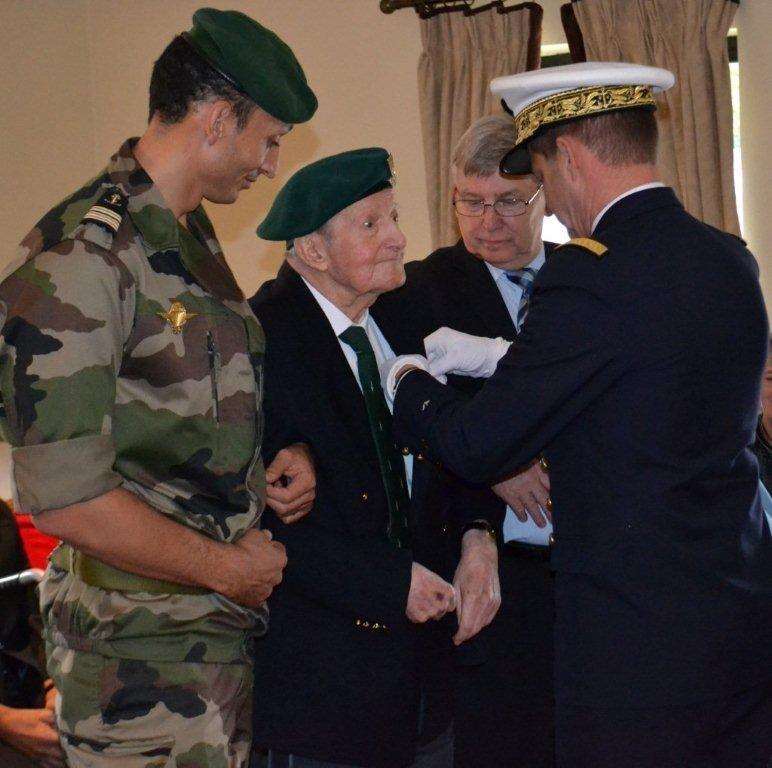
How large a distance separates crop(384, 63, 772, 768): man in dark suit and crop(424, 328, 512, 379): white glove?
0.30 metres

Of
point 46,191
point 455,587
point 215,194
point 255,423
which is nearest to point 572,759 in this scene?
point 455,587

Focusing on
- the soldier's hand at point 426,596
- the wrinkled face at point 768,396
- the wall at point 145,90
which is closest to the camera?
the soldier's hand at point 426,596

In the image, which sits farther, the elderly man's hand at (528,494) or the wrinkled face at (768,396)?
the wrinkled face at (768,396)

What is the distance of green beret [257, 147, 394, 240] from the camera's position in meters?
1.74

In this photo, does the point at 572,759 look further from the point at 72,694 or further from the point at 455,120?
the point at 455,120

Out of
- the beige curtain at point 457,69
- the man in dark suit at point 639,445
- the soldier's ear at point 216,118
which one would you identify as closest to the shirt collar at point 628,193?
the man in dark suit at point 639,445

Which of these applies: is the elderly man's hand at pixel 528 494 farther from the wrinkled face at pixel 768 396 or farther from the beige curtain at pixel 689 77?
the beige curtain at pixel 689 77

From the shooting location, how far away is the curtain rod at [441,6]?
167 inches

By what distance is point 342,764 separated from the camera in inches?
65.4

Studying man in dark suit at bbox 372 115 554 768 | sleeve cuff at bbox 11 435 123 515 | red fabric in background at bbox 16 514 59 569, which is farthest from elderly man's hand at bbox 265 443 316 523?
red fabric in background at bbox 16 514 59 569

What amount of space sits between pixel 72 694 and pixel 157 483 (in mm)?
312

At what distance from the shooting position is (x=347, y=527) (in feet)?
5.51

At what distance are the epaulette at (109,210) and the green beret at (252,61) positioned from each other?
24 centimetres

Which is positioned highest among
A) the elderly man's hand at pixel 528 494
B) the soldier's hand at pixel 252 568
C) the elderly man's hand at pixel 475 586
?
the soldier's hand at pixel 252 568
